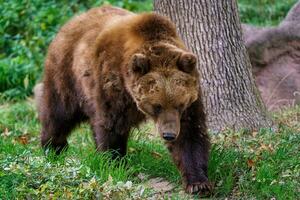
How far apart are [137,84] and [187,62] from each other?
0.46m

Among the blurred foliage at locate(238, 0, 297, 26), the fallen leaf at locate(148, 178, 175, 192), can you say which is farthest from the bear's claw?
the blurred foliage at locate(238, 0, 297, 26)

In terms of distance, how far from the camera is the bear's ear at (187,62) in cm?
589

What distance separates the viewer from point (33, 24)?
13.2 metres

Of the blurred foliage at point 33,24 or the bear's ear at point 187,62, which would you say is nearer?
the bear's ear at point 187,62

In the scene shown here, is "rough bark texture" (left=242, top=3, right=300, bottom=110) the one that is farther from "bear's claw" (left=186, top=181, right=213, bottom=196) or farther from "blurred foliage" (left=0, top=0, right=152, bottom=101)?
"bear's claw" (left=186, top=181, right=213, bottom=196)

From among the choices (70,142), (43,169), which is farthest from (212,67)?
(43,169)

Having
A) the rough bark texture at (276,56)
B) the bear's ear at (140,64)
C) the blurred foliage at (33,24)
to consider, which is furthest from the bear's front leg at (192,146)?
the blurred foliage at (33,24)

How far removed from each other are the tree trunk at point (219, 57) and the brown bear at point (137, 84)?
0.82 metres

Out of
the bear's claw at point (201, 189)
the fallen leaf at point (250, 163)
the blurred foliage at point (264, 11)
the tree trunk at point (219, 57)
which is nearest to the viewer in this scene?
the bear's claw at point (201, 189)

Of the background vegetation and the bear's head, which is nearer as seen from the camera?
the background vegetation

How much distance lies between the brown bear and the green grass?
241 mm

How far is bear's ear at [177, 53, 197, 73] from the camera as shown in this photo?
5.89m

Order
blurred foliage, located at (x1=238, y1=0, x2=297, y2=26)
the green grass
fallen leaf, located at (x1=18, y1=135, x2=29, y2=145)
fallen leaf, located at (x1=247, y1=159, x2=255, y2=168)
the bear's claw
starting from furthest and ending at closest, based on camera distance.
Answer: blurred foliage, located at (x1=238, y1=0, x2=297, y2=26)
fallen leaf, located at (x1=18, y1=135, x2=29, y2=145)
fallen leaf, located at (x1=247, y1=159, x2=255, y2=168)
the bear's claw
the green grass

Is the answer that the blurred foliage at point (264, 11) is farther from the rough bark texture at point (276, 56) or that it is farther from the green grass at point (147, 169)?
the green grass at point (147, 169)
